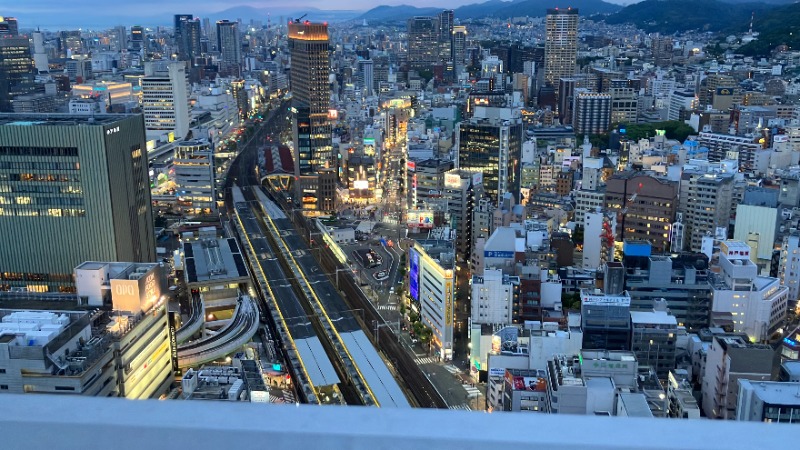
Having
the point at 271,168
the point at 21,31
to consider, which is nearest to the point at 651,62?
the point at 271,168

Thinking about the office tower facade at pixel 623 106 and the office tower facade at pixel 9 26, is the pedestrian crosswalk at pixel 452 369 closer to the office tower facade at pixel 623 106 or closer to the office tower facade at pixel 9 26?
the office tower facade at pixel 623 106

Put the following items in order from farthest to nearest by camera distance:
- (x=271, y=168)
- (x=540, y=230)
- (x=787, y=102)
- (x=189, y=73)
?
1. (x=189, y=73)
2. (x=787, y=102)
3. (x=271, y=168)
4. (x=540, y=230)

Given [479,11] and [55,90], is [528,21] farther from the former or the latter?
[55,90]

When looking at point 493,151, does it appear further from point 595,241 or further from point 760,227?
point 760,227

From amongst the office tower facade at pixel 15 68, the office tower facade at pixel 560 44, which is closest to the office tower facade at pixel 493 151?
the office tower facade at pixel 15 68

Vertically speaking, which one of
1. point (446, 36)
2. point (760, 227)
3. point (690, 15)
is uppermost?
point (690, 15)

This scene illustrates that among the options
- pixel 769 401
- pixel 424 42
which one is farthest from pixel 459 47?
pixel 769 401

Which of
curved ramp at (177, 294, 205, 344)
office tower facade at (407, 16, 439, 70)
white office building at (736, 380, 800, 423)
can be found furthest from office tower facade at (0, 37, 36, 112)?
white office building at (736, 380, 800, 423)
